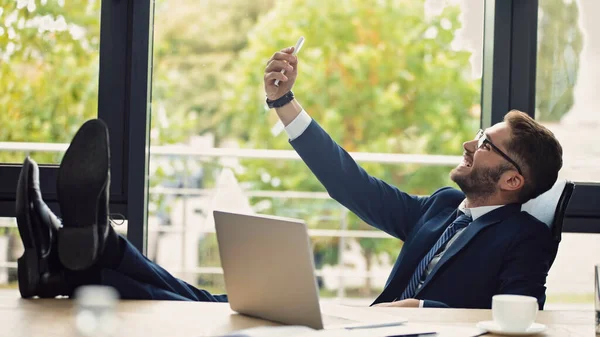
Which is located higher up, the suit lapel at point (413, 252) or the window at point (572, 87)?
the window at point (572, 87)

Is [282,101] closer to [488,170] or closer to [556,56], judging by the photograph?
[488,170]

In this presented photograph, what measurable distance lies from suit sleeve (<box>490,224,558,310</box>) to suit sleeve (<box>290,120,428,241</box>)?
0.48m

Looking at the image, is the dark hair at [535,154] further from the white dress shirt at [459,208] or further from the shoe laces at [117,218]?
the shoe laces at [117,218]

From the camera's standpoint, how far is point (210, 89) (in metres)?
9.65

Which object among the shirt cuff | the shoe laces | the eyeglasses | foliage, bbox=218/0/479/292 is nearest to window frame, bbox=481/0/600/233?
the eyeglasses

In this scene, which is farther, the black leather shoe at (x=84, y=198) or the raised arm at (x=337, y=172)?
the raised arm at (x=337, y=172)

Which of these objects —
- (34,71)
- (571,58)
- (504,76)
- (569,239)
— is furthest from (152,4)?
(569,239)

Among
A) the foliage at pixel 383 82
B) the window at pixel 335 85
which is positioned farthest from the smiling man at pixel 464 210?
the foliage at pixel 383 82

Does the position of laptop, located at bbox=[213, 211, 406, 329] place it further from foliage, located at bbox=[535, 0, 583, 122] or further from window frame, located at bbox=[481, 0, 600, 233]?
foliage, located at bbox=[535, 0, 583, 122]

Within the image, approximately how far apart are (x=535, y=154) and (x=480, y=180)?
18 cm

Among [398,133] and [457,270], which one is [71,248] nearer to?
[457,270]

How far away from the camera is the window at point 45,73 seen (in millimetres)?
2736

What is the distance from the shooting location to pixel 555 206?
2.08m

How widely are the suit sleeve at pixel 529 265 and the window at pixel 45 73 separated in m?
1.57
